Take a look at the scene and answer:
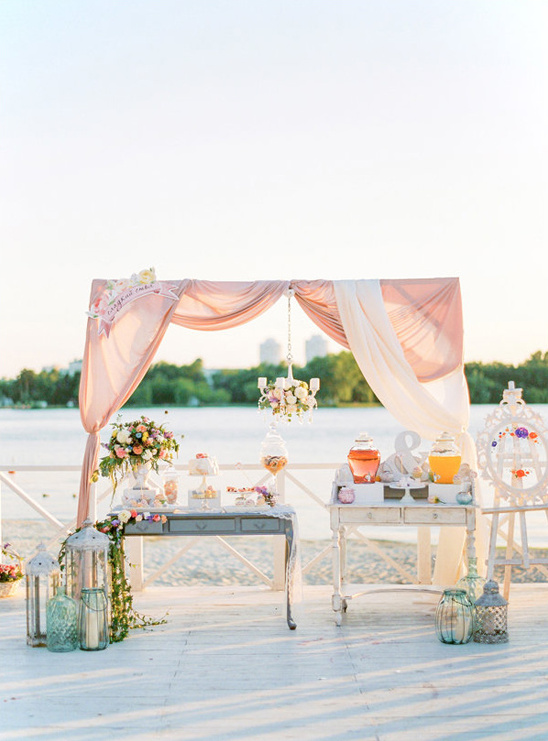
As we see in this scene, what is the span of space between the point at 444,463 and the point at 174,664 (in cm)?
205

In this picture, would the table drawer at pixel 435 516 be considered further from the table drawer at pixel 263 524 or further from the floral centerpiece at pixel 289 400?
the floral centerpiece at pixel 289 400

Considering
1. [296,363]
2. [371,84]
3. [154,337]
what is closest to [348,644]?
[154,337]

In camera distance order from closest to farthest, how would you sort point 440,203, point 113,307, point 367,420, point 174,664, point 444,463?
point 174,664 → point 444,463 → point 113,307 → point 440,203 → point 367,420

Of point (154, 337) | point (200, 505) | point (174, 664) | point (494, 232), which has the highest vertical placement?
point (494, 232)

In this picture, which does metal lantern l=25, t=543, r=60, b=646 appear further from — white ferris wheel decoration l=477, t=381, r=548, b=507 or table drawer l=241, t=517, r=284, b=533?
white ferris wheel decoration l=477, t=381, r=548, b=507

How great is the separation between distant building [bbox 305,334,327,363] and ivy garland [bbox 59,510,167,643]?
16.1 m

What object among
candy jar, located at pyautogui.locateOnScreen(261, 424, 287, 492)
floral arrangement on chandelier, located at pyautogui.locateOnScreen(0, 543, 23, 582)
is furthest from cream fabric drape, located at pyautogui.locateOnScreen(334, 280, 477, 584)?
floral arrangement on chandelier, located at pyautogui.locateOnScreen(0, 543, 23, 582)

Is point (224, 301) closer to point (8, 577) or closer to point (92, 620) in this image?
point (92, 620)

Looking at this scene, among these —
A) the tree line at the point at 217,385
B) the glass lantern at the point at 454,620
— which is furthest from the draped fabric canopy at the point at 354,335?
the tree line at the point at 217,385

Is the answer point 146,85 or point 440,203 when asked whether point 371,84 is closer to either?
point 146,85

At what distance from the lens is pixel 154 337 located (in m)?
6.41

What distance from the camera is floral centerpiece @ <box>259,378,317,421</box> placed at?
6.23 m

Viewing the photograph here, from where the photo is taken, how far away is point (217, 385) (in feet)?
67.8

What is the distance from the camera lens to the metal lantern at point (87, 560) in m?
5.24
